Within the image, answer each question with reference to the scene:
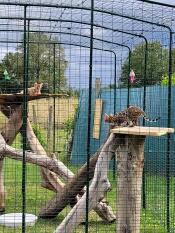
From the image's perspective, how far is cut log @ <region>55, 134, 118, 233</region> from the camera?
6.02m

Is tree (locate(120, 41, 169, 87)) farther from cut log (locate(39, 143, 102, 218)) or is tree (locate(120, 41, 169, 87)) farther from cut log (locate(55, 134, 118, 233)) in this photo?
cut log (locate(55, 134, 118, 233))

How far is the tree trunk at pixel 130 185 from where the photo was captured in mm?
5973

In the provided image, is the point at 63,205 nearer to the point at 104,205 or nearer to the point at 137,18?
the point at 104,205

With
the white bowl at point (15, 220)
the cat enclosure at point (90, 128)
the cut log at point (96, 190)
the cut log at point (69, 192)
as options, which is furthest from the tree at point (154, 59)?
the white bowl at point (15, 220)

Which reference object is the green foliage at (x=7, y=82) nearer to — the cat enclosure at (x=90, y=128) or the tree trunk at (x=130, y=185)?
the cat enclosure at (x=90, y=128)

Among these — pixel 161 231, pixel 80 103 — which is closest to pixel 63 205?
pixel 161 231

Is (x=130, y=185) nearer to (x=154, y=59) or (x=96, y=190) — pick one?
(x=96, y=190)

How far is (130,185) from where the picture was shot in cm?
598

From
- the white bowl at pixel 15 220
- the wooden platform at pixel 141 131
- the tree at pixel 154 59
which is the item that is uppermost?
the tree at pixel 154 59

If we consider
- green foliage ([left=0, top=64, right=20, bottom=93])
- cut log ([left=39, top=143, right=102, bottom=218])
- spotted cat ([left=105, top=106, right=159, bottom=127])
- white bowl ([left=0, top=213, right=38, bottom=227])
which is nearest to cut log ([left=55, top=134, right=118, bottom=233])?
spotted cat ([left=105, top=106, right=159, bottom=127])

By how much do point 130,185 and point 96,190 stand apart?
14.9 inches

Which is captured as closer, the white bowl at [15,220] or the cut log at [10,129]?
the white bowl at [15,220]

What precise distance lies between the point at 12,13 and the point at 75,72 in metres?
1.11

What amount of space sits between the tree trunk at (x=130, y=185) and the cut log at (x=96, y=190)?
16 cm
